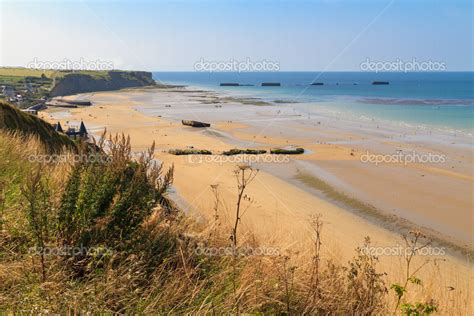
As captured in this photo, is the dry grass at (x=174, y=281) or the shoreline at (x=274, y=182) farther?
the shoreline at (x=274, y=182)

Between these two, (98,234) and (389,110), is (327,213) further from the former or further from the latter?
(389,110)

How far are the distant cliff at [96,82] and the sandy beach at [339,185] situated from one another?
6891 centimetres

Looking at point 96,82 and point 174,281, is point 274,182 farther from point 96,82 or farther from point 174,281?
point 96,82

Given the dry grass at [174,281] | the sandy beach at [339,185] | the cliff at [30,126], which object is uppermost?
the cliff at [30,126]

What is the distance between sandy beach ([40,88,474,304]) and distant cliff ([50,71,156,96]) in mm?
68910

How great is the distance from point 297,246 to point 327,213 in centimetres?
1186

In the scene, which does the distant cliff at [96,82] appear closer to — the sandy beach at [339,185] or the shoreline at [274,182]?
the shoreline at [274,182]

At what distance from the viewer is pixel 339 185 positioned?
72.4ft

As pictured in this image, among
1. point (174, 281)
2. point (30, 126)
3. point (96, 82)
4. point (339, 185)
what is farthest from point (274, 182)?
point (96, 82)

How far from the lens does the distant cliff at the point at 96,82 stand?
108 m

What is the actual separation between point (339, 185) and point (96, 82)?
4656 inches

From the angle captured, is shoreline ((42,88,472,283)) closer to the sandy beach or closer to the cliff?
the sandy beach

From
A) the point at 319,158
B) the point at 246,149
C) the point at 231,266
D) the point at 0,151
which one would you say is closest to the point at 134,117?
the point at 246,149

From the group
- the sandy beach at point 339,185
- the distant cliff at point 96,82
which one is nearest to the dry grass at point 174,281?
the sandy beach at point 339,185
